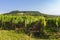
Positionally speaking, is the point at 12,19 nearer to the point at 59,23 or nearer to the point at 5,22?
the point at 5,22

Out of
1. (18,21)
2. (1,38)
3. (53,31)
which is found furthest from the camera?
(18,21)

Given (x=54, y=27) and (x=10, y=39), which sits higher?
(x=10, y=39)

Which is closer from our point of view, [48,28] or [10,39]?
[10,39]

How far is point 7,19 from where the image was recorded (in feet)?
112

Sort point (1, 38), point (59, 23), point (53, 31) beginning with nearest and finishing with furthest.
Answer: point (1, 38), point (53, 31), point (59, 23)

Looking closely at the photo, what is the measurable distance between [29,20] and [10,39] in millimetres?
26110

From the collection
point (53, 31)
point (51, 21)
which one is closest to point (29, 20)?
point (51, 21)

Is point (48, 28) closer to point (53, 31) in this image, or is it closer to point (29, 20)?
point (53, 31)

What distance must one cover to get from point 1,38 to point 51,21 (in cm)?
2651

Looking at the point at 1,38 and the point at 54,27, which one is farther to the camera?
the point at 54,27

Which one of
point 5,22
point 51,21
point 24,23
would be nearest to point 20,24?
point 24,23

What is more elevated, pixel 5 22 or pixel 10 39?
pixel 10 39

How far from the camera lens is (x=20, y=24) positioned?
32469 millimetres

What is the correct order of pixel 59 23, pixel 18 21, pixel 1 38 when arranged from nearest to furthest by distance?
pixel 1 38 → pixel 59 23 → pixel 18 21
